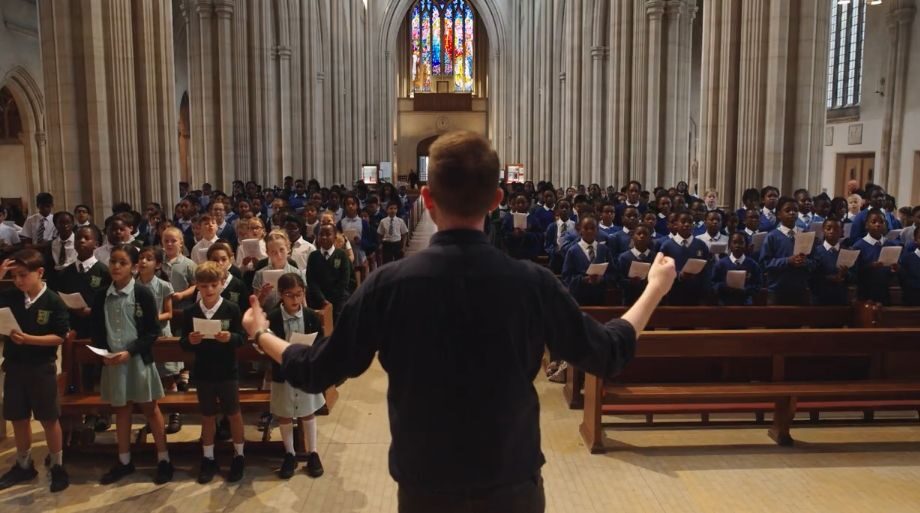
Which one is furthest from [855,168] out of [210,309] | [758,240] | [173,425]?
[210,309]

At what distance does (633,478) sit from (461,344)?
4.32 meters

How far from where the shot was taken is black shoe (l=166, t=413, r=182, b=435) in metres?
7.29

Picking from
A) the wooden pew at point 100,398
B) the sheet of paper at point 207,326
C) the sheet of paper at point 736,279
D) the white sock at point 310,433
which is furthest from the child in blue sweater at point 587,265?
the sheet of paper at point 207,326

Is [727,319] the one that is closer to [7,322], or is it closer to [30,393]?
[30,393]

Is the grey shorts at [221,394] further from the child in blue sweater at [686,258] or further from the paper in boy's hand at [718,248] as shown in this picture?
the paper in boy's hand at [718,248]

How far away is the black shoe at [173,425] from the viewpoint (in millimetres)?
7289

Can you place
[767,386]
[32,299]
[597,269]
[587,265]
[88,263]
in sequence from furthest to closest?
[587,265]
[597,269]
[88,263]
[767,386]
[32,299]

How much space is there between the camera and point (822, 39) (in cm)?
1319

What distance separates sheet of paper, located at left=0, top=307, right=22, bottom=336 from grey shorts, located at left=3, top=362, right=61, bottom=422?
365 millimetres

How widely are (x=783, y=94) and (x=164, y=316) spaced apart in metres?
10.6

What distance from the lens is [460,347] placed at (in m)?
2.36

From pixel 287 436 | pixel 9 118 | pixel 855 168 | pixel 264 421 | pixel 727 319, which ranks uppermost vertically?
pixel 9 118

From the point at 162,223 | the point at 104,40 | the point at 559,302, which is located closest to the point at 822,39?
the point at 162,223

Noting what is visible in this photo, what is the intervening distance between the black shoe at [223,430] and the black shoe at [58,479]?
50.0 inches
